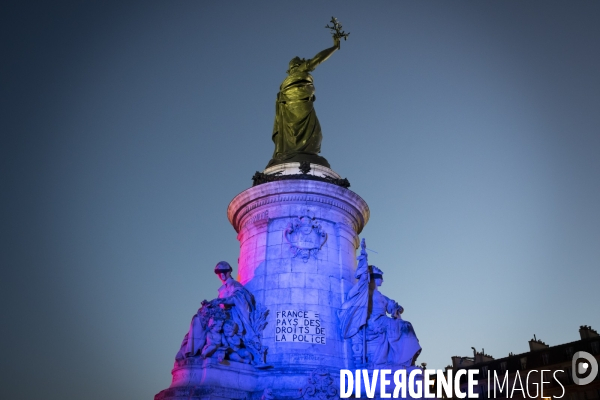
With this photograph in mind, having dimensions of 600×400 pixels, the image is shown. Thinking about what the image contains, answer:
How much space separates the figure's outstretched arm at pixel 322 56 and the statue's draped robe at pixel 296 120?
0.23 metres

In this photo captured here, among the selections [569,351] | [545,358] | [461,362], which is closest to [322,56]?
[569,351]

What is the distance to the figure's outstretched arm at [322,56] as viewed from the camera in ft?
73.4

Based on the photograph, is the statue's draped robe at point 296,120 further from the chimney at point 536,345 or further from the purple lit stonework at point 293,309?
the chimney at point 536,345

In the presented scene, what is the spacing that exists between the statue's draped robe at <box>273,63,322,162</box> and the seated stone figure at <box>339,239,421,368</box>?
5785 millimetres

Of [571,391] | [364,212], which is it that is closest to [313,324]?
[364,212]

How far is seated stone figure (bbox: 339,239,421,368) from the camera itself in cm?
1593

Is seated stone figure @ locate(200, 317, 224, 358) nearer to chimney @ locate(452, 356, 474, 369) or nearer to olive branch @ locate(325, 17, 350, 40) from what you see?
olive branch @ locate(325, 17, 350, 40)

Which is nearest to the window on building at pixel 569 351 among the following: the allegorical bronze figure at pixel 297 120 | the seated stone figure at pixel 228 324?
the allegorical bronze figure at pixel 297 120

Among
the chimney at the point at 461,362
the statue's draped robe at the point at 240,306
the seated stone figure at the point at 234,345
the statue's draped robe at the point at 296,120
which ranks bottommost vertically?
the seated stone figure at the point at 234,345

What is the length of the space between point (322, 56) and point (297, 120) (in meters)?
3.37

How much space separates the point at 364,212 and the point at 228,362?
7463mm

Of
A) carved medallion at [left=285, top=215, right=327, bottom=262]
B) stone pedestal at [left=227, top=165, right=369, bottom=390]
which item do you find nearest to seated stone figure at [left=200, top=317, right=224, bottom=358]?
stone pedestal at [left=227, top=165, right=369, bottom=390]

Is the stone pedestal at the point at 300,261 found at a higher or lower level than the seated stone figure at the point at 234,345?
higher

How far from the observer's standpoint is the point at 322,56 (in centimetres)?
2264
